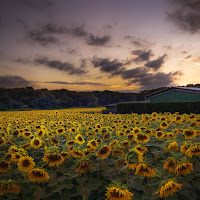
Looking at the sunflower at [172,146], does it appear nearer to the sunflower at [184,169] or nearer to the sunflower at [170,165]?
the sunflower at [170,165]

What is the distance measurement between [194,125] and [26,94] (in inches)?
3139

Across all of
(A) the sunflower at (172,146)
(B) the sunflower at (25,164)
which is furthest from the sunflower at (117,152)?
(B) the sunflower at (25,164)

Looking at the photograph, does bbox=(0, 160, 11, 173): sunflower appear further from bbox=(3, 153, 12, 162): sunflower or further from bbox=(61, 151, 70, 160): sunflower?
bbox=(61, 151, 70, 160): sunflower

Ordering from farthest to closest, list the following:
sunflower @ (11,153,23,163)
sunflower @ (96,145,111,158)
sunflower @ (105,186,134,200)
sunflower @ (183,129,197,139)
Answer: sunflower @ (183,129,197,139) → sunflower @ (11,153,23,163) → sunflower @ (96,145,111,158) → sunflower @ (105,186,134,200)

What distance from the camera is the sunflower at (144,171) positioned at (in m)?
2.35

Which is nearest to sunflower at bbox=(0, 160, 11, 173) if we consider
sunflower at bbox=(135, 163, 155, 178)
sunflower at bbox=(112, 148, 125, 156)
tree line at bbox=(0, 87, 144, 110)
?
sunflower at bbox=(112, 148, 125, 156)

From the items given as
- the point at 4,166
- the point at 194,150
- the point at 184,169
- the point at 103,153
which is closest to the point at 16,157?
the point at 4,166

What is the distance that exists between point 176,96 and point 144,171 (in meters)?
32.4

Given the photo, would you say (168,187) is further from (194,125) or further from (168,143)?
(194,125)

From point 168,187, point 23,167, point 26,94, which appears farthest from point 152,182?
point 26,94

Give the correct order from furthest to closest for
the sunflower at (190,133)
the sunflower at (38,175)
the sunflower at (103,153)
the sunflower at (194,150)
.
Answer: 1. the sunflower at (190,133)
2. the sunflower at (103,153)
3. the sunflower at (194,150)
4. the sunflower at (38,175)

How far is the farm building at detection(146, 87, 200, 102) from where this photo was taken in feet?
98.6

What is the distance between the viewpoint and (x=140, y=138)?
391 centimetres

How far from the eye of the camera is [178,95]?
31984mm
